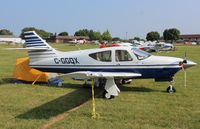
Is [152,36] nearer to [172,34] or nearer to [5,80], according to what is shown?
[172,34]

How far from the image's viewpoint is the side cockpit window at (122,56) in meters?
11.7

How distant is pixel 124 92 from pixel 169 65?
6.16 ft

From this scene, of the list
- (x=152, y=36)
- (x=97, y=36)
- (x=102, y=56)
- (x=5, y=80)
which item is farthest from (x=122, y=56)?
(x=97, y=36)

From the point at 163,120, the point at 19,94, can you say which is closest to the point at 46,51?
the point at 19,94

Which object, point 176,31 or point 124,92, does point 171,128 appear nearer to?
point 124,92

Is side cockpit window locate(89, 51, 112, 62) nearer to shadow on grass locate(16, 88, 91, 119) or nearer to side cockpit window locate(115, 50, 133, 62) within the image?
side cockpit window locate(115, 50, 133, 62)

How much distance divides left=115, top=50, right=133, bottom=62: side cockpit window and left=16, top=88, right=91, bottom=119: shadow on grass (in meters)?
1.66

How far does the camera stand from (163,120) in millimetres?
7754

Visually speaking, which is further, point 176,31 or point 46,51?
point 176,31

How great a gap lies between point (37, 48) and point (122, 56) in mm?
3614

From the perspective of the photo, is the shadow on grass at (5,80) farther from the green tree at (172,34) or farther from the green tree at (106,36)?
the green tree at (106,36)

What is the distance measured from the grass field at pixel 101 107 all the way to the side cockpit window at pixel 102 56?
1253mm

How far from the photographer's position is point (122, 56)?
11.8 meters

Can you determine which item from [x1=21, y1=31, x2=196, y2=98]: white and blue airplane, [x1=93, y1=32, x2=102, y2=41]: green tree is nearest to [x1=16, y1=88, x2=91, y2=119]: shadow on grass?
[x1=21, y1=31, x2=196, y2=98]: white and blue airplane
